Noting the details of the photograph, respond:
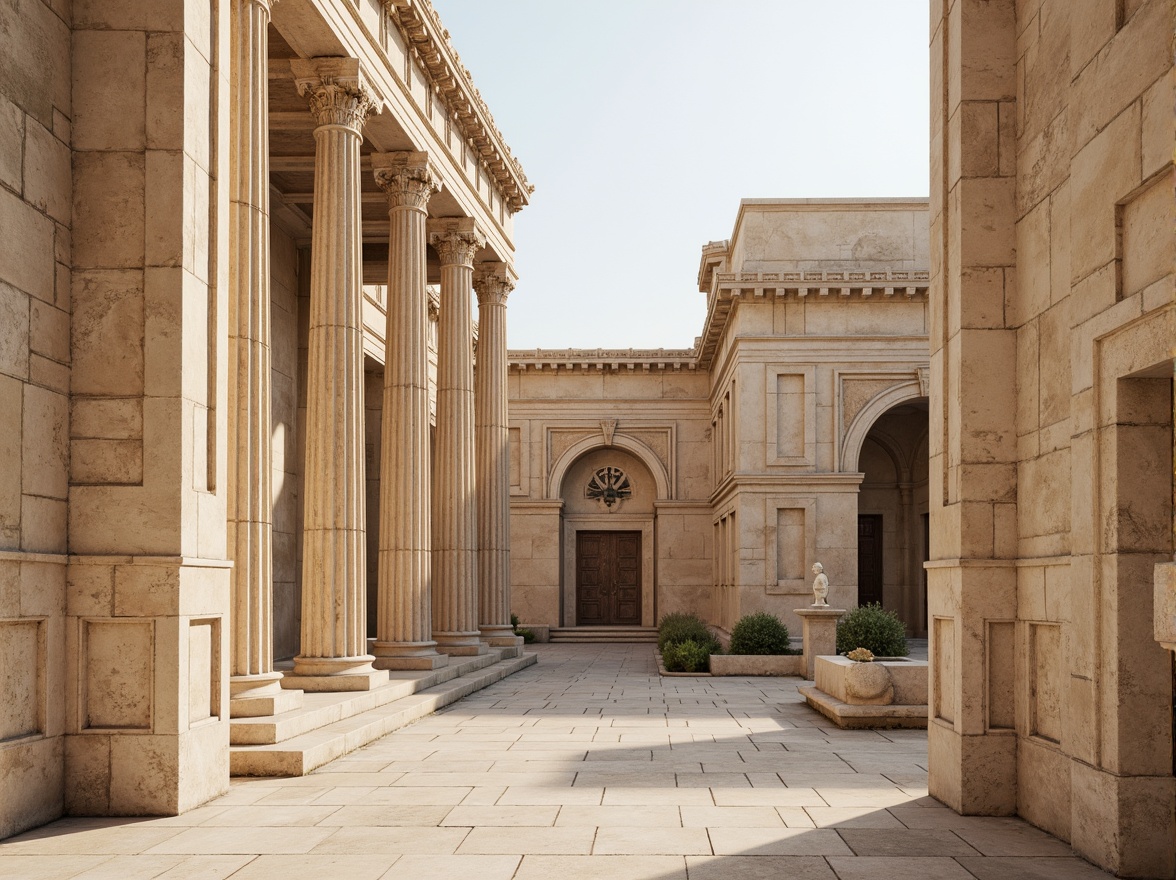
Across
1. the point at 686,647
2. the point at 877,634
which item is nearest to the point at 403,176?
the point at 686,647

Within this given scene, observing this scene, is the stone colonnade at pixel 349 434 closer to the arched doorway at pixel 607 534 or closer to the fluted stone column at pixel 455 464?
the fluted stone column at pixel 455 464

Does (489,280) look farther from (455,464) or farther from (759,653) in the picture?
(759,653)

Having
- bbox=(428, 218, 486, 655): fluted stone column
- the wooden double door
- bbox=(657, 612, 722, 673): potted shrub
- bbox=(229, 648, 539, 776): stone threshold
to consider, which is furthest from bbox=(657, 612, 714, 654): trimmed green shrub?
the wooden double door

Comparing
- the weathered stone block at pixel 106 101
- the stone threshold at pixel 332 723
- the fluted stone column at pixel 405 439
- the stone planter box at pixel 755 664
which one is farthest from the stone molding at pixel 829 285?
the weathered stone block at pixel 106 101

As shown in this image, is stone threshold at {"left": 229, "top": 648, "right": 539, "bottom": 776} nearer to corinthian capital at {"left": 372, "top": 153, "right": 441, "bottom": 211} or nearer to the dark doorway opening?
corinthian capital at {"left": 372, "top": 153, "right": 441, "bottom": 211}

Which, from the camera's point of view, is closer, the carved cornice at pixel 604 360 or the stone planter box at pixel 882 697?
the stone planter box at pixel 882 697

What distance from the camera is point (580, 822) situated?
358 inches

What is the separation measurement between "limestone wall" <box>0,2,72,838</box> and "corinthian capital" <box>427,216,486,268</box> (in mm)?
13979

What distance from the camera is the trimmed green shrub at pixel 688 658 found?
2478cm

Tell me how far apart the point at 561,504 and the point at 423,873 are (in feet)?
109

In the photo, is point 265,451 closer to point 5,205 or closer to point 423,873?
point 5,205

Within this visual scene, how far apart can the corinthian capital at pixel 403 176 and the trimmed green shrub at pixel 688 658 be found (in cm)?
1126

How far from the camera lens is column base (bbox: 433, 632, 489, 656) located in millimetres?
22406

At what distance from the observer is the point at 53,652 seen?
29.5 feet
